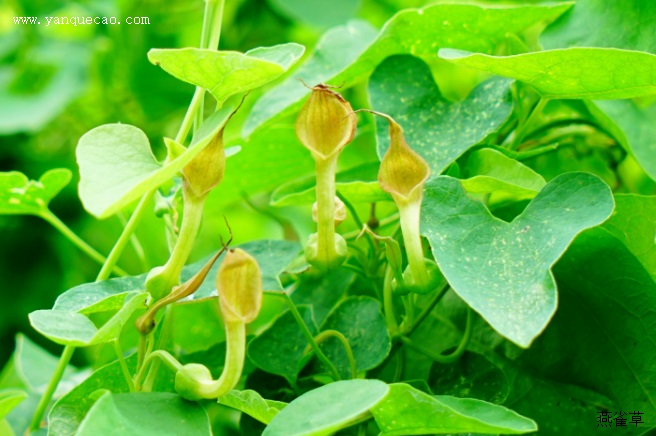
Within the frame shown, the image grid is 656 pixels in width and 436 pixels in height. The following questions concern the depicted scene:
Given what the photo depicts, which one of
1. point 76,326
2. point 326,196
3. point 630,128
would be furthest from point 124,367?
point 630,128

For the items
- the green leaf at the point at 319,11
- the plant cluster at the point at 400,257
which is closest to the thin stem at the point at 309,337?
the plant cluster at the point at 400,257

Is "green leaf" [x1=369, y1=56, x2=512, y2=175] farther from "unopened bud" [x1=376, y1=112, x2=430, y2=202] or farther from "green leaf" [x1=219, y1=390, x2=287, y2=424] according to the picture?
"green leaf" [x1=219, y1=390, x2=287, y2=424]

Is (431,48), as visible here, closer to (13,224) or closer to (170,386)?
(170,386)

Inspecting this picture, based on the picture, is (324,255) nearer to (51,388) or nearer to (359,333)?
(359,333)

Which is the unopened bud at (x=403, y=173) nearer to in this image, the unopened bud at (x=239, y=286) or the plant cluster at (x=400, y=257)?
the plant cluster at (x=400, y=257)

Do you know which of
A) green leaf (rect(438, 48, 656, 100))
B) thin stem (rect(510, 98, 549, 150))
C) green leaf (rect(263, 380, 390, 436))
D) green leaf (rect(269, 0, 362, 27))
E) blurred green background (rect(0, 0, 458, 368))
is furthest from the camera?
blurred green background (rect(0, 0, 458, 368))

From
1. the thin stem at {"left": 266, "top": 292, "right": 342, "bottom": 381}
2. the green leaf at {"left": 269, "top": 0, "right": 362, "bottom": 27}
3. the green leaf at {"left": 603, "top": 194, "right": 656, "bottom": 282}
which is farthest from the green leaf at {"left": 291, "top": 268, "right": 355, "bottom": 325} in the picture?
the green leaf at {"left": 269, "top": 0, "right": 362, "bottom": 27}
